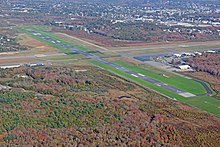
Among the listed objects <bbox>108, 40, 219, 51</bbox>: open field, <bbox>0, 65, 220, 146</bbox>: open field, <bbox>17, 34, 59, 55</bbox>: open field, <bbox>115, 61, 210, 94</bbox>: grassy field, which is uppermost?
<bbox>0, 65, 220, 146</bbox>: open field


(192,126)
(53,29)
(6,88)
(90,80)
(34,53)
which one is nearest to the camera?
(192,126)

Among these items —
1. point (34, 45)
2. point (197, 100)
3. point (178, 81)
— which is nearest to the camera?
point (197, 100)

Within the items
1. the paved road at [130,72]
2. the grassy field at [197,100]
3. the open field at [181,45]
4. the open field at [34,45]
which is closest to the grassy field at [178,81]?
the paved road at [130,72]

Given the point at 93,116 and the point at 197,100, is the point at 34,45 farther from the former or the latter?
the point at 93,116

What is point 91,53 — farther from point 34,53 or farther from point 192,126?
point 192,126

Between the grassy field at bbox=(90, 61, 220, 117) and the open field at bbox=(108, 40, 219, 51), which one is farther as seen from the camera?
the open field at bbox=(108, 40, 219, 51)

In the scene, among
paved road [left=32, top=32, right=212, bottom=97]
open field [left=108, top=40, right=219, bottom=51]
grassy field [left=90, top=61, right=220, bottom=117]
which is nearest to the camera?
grassy field [left=90, top=61, right=220, bottom=117]

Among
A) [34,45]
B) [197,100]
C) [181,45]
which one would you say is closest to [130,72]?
[197,100]

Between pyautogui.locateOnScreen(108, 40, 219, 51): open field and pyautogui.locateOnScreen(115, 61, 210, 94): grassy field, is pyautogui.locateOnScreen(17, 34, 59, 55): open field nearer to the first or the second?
pyautogui.locateOnScreen(108, 40, 219, 51): open field

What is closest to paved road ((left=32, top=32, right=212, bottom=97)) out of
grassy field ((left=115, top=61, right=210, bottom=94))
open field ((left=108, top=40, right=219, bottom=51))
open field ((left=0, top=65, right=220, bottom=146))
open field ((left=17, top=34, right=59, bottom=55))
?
grassy field ((left=115, top=61, right=210, bottom=94))

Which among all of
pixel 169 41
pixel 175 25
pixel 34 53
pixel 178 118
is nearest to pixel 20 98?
pixel 178 118

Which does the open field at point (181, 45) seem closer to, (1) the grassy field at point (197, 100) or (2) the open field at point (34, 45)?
(2) the open field at point (34, 45)
